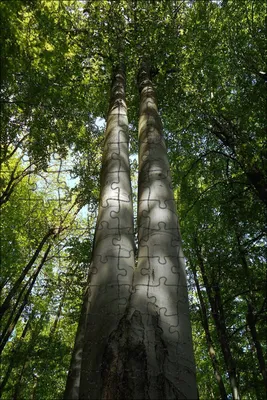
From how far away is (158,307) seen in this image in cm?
166

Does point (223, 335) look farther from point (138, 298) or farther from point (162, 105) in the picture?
point (138, 298)

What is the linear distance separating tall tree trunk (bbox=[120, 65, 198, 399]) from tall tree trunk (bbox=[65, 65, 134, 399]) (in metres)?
0.08

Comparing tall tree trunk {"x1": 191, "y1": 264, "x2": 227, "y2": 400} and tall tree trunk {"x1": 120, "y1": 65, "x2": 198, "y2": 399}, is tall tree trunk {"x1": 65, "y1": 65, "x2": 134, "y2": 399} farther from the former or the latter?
tall tree trunk {"x1": 191, "y1": 264, "x2": 227, "y2": 400}

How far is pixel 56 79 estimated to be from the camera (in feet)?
15.3

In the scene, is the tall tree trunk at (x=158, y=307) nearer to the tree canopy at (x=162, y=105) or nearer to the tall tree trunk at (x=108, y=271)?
the tall tree trunk at (x=108, y=271)

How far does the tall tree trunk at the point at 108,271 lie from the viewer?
1465 mm

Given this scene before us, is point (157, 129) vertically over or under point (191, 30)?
under

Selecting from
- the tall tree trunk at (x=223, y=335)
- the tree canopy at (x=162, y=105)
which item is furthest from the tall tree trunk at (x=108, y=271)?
the tall tree trunk at (x=223, y=335)

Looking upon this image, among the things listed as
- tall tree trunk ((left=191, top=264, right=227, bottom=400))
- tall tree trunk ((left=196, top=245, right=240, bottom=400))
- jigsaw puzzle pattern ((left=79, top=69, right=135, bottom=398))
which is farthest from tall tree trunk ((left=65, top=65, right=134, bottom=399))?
tall tree trunk ((left=191, top=264, right=227, bottom=400))

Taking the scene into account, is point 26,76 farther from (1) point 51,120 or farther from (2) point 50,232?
(2) point 50,232

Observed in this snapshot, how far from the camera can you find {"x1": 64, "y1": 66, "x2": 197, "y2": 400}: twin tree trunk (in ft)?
4.56

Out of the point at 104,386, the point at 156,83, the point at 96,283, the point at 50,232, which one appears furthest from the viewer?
the point at 50,232

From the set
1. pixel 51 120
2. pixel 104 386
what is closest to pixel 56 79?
pixel 51 120

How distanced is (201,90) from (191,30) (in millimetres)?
1122
